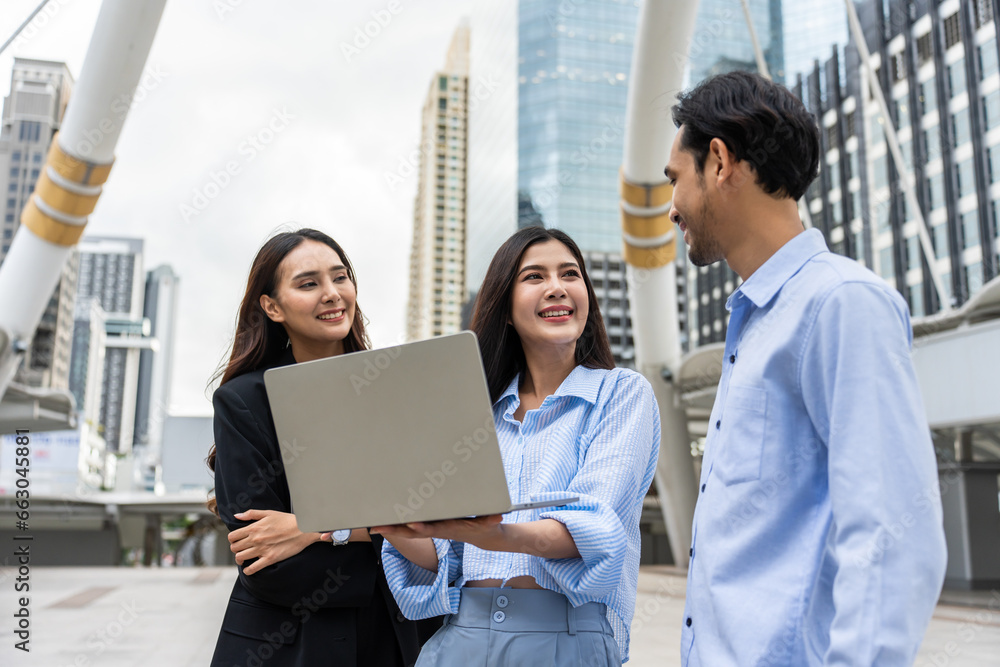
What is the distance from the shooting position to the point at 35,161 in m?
59.1

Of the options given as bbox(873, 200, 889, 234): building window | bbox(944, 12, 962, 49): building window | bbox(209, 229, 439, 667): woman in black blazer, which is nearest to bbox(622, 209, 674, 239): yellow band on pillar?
bbox(209, 229, 439, 667): woman in black blazer

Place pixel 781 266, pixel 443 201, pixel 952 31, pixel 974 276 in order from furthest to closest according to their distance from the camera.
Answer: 1. pixel 443 201
2. pixel 952 31
3. pixel 974 276
4. pixel 781 266

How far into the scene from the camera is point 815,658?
1232mm

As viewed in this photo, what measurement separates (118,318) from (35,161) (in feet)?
290

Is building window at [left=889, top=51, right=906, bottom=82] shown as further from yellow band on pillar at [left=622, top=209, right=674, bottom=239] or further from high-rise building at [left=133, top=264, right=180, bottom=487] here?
high-rise building at [left=133, top=264, right=180, bottom=487]

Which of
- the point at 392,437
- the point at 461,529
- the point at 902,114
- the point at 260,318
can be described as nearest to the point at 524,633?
the point at 461,529

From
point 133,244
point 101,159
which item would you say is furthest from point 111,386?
point 101,159

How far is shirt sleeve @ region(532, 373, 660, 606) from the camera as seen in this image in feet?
5.40

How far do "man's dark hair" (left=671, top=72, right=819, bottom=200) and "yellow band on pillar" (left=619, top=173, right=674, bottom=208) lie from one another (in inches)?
359

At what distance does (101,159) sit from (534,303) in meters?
8.03

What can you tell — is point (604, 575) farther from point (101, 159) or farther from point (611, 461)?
point (101, 159)

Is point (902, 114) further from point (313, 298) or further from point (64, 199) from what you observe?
point (313, 298)

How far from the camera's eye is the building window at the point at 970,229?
130 feet

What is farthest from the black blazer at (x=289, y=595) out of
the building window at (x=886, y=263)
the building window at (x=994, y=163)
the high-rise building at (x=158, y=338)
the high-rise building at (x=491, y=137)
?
the high-rise building at (x=158, y=338)
